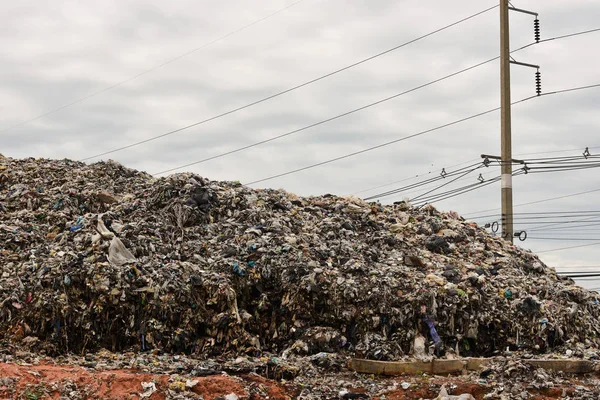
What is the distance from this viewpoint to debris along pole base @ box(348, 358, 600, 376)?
27.9 ft

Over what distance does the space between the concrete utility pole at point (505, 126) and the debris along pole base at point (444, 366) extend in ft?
20.2

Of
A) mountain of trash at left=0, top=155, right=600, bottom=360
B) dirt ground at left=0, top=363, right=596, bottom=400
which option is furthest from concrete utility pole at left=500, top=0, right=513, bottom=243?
dirt ground at left=0, top=363, right=596, bottom=400

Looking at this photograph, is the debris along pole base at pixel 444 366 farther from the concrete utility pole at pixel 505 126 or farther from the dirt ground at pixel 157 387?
the concrete utility pole at pixel 505 126

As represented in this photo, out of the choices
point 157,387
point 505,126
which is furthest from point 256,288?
point 505,126

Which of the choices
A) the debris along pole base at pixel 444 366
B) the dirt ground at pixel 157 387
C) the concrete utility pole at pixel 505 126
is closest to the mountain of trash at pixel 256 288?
the debris along pole base at pixel 444 366

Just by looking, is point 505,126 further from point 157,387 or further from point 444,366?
point 157,387

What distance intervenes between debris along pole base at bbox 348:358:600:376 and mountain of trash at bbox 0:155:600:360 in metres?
0.34

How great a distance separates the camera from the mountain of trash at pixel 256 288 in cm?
945

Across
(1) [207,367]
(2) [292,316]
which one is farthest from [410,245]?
(1) [207,367]

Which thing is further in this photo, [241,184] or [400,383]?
[241,184]

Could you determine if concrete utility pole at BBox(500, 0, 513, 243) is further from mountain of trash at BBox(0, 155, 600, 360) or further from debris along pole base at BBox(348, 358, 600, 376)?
debris along pole base at BBox(348, 358, 600, 376)

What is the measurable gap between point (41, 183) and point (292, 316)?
680cm

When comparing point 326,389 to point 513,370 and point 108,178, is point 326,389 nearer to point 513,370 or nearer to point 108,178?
point 513,370

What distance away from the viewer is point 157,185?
1254 cm
